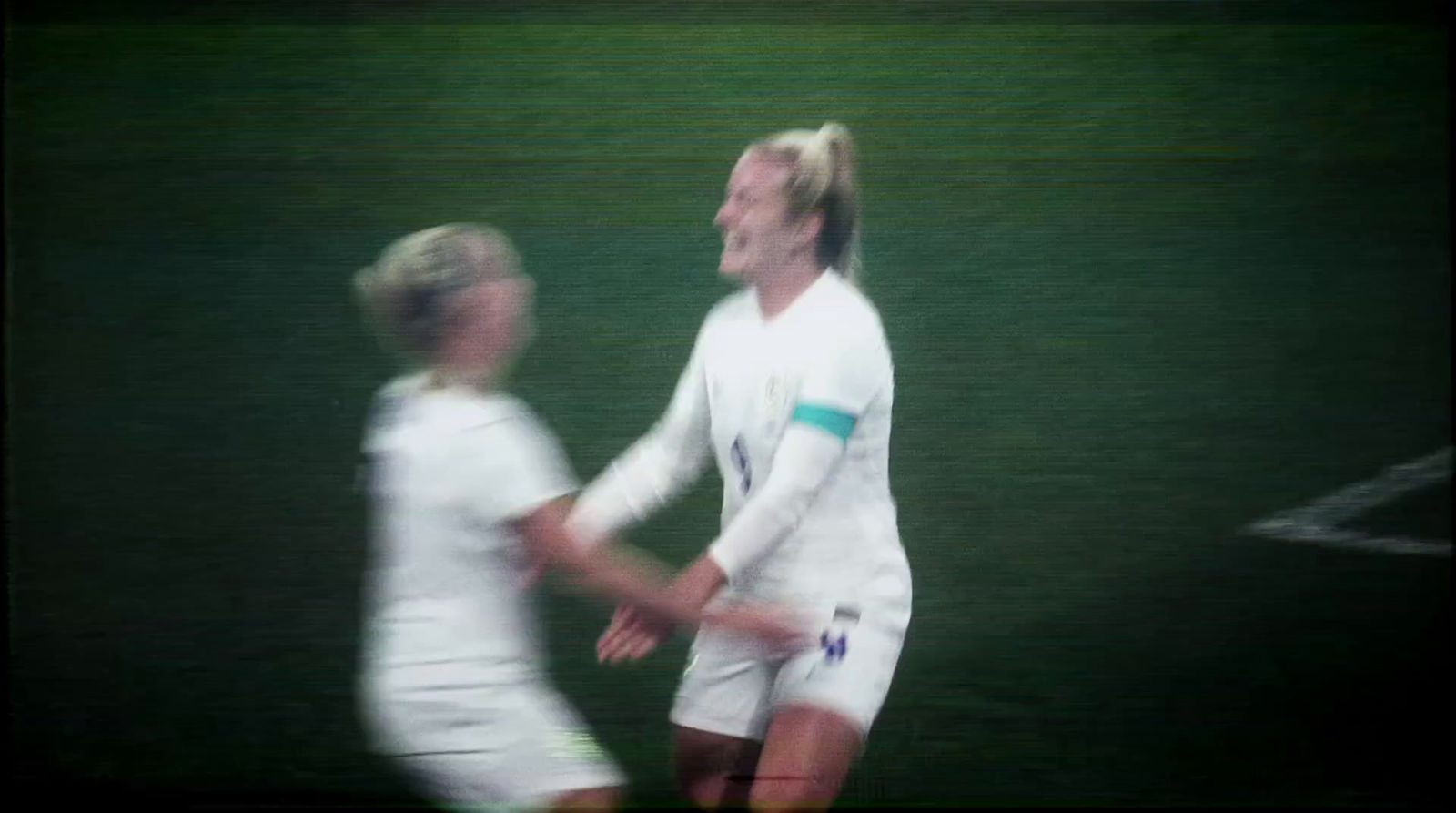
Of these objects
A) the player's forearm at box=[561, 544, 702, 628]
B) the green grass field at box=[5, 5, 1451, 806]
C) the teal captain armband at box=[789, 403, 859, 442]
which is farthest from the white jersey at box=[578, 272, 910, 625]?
the green grass field at box=[5, 5, 1451, 806]

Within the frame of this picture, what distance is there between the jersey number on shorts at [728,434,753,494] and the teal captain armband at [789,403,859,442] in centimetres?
18

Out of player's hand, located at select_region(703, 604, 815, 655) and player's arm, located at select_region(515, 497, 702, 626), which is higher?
player's arm, located at select_region(515, 497, 702, 626)

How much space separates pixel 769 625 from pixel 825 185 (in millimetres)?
807

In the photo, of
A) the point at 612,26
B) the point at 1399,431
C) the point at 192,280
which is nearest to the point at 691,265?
the point at 612,26

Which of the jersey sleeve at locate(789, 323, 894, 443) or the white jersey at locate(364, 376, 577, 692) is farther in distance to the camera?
the jersey sleeve at locate(789, 323, 894, 443)

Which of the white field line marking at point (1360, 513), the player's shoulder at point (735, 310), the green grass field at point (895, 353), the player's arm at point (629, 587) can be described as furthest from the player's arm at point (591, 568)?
the white field line marking at point (1360, 513)

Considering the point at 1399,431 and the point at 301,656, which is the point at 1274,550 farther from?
the point at 301,656

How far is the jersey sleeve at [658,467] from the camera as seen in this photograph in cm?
318

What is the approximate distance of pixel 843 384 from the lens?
294 centimetres

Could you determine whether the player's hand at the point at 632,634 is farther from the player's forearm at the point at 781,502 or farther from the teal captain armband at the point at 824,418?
the teal captain armband at the point at 824,418

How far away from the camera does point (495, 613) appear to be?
2.57 meters

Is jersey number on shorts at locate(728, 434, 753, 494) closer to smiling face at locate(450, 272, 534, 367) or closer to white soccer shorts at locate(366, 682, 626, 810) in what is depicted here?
smiling face at locate(450, 272, 534, 367)

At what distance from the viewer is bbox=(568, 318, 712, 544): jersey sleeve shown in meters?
3.18

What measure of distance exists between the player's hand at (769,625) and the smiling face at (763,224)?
0.61m
